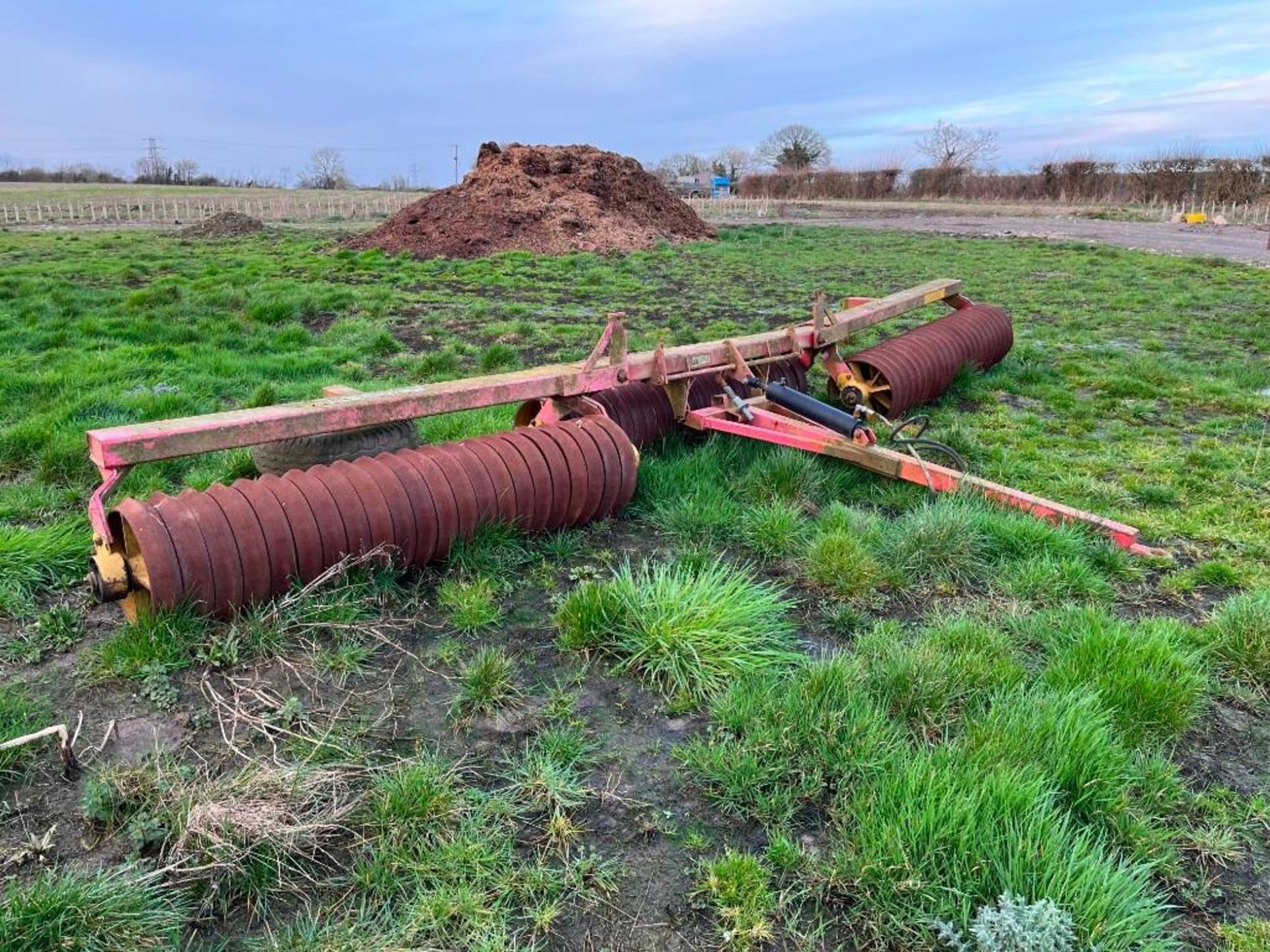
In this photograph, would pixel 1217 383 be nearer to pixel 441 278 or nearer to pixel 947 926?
pixel 947 926

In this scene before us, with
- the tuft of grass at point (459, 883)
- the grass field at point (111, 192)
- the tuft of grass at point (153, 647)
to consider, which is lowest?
the tuft of grass at point (459, 883)

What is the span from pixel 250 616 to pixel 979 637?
103 inches

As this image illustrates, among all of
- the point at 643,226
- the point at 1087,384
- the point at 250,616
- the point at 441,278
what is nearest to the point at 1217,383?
the point at 1087,384

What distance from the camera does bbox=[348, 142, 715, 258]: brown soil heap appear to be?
18609 mm

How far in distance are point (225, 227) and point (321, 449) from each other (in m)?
23.5

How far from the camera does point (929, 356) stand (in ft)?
20.6

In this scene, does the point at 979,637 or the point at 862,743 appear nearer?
the point at 862,743

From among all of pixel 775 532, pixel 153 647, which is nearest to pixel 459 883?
pixel 153 647

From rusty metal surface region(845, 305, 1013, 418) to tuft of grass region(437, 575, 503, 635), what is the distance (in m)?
3.24

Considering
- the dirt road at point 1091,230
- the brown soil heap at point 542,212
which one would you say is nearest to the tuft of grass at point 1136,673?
the brown soil heap at point 542,212

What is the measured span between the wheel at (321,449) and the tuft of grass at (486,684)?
1689mm

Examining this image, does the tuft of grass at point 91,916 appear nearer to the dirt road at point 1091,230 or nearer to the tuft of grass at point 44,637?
the tuft of grass at point 44,637

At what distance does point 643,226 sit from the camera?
21047 mm

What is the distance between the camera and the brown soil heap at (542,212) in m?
18.6
